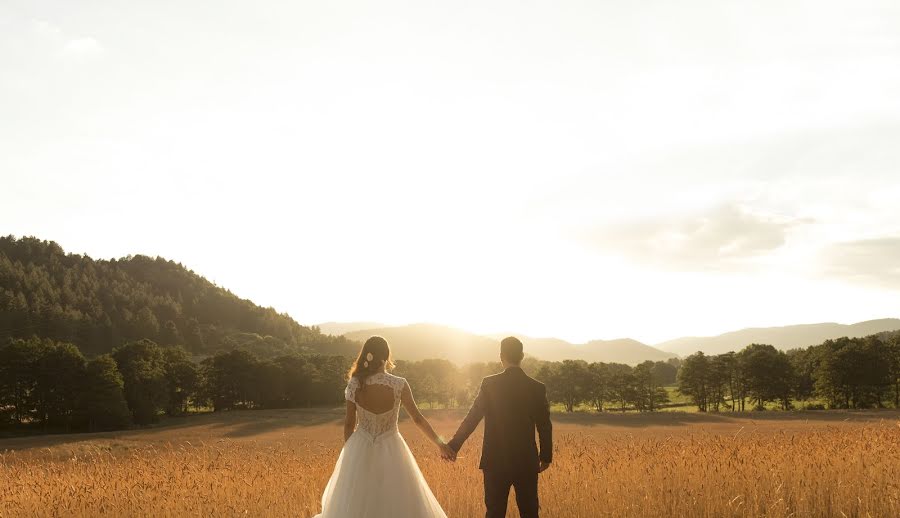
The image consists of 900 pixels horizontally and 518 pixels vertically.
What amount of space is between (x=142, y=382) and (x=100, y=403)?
359 inches

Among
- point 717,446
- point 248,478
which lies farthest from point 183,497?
point 717,446

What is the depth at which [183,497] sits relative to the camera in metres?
9.93

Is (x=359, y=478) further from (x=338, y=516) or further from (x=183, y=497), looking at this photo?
(x=183, y=497)

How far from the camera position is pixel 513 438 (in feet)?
24.1

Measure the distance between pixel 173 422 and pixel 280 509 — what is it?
3464 inches

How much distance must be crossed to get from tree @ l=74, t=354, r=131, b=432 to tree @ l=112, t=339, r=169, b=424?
4.17m

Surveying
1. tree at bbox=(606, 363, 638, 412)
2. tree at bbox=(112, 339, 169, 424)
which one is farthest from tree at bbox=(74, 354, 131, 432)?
tree at bbox=(606, 363, 638, 412)

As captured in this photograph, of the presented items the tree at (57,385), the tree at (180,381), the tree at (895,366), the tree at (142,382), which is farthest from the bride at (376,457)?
the tree at (895,366)

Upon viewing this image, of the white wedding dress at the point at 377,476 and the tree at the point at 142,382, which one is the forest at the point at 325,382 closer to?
the tree at the point at 142,382

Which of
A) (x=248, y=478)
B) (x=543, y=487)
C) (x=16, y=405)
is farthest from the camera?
(x=16, y=405)

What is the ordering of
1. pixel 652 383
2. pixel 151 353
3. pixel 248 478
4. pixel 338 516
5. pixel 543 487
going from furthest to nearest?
pixel 652 383
pixel 151 353
pixel 248 478
pixel 543 487
pixel 338 516

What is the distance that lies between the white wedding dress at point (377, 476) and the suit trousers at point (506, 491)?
3.68ft

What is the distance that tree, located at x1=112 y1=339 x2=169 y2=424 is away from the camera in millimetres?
88250

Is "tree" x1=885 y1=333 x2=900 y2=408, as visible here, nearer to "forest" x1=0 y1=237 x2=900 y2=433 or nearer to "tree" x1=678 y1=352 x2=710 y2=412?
"forest" x1=0 y1=237 x2=900 y2=433
